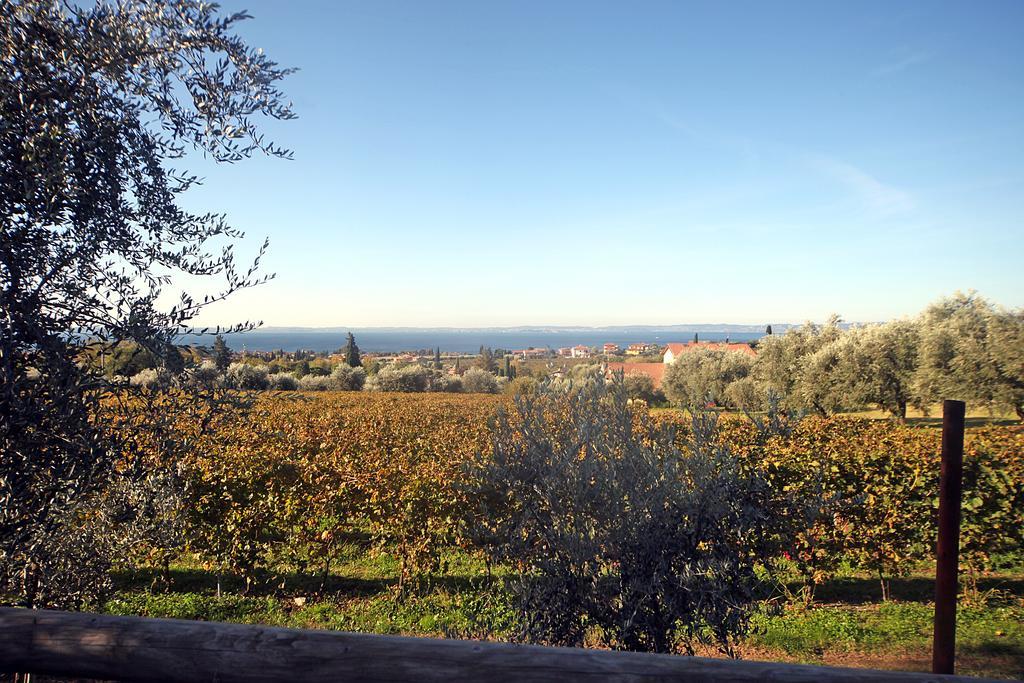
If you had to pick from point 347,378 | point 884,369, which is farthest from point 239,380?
point 347,378

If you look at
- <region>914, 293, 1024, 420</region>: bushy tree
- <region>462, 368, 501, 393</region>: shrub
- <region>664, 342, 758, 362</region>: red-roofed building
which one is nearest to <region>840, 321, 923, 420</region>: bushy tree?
<region>914, 293, 1024, 420</region>: bushy tree

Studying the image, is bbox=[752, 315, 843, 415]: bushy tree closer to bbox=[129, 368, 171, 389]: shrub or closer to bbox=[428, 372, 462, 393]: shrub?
bbox=[428, 372, 462, 393]: shrub

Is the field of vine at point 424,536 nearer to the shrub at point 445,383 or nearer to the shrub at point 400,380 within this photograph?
the shrub at point 400,380

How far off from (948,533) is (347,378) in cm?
3625

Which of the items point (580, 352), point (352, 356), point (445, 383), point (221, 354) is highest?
point (221, 354)

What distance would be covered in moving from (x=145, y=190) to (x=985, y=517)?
886cm

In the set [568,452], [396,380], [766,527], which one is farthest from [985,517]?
[396,380]

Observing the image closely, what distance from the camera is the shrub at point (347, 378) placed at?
3619 cm

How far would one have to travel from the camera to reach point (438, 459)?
696 centimetres

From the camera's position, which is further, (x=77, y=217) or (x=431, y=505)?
(x=431, y=505)

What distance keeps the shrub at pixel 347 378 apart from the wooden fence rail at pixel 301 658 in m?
34.9

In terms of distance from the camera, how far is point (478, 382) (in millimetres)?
39500

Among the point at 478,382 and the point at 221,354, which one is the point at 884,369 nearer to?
the point at 478,382

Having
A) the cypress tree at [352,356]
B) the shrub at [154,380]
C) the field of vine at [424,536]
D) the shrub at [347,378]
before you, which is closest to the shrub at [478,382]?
the shrub at [347,378]
